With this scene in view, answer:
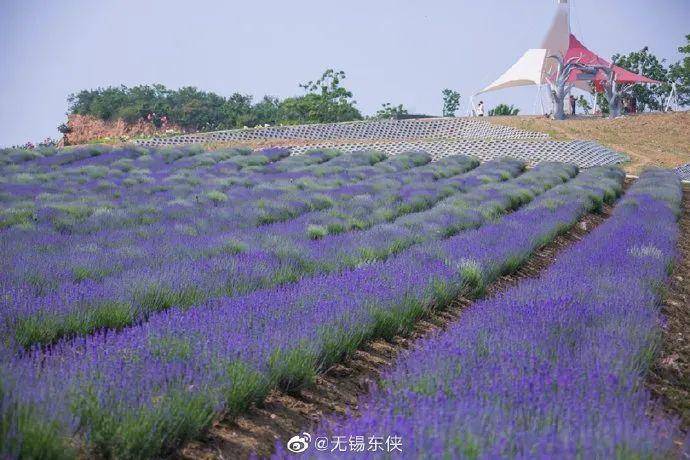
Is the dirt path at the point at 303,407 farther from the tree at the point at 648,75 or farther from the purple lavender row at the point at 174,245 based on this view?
the tree at the point at 648,75

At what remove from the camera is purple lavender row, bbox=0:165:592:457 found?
8.30 feet

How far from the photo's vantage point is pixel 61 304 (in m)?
4.22

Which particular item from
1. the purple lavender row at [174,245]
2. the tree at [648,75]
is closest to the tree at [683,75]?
the tree at [648,75]

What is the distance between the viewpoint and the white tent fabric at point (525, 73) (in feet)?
117

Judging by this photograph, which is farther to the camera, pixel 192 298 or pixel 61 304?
pixel 192 298

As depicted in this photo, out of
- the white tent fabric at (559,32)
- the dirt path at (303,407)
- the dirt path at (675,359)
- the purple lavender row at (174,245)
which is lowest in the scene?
the dirt path at (675,359)

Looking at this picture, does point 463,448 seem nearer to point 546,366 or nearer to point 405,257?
point 546,366

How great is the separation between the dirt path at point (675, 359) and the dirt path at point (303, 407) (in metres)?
1.23

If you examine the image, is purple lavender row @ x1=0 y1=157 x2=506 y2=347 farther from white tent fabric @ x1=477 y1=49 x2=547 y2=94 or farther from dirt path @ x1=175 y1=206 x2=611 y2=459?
white tent fabric @ x1=477 y1=49 x2=547 y2=94

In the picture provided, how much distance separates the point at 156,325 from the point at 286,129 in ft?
77.0

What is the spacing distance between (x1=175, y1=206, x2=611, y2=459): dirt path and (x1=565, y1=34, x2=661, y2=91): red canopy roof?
96.7 ft

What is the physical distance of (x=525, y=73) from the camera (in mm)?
36250

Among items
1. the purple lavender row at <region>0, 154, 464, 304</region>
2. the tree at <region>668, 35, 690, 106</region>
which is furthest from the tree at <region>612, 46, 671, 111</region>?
the purple lavender row at <region>0, 154, 464, 304</region>

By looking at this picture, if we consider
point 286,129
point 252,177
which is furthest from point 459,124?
point 252,177
